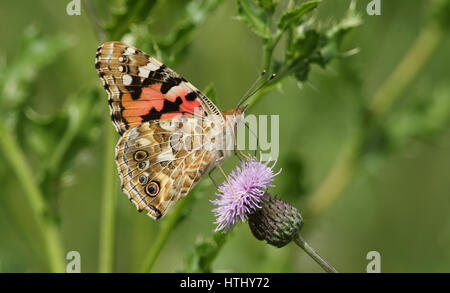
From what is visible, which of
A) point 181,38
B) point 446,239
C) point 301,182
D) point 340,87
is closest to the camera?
point 181,38

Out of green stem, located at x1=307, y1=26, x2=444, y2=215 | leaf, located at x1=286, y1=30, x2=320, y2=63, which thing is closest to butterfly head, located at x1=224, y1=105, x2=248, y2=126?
leaf, located at x1=286, y1=30, x2=320, y2=63

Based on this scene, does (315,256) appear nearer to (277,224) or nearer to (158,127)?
(277,224)

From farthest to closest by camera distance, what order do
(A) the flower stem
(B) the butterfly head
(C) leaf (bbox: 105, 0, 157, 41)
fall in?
(C) leaf (bbox: 105, 0, 157, 41), (B) the butterfly head, (A) the flower stem

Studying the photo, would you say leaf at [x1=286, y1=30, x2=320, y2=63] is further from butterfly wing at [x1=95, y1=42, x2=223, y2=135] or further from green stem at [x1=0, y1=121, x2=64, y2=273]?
green stem at [x1=0, y1=121, x2=64, y2=273]

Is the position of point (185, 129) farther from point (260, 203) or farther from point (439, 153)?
point (439, 153)

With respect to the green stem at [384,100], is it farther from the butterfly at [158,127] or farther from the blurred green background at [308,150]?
the butterfly at [158,127]

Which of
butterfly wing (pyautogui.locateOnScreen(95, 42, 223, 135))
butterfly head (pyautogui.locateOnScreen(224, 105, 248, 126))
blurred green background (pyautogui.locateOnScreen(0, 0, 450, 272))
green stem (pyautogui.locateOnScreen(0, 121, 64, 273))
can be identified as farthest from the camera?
blurred green background (pyautogui.locateOnScreen(0, 0, 450, 272))

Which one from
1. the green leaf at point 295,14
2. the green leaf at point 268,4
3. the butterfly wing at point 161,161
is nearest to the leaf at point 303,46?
the green leaf at point 295,14

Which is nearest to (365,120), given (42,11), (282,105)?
(282,105)
